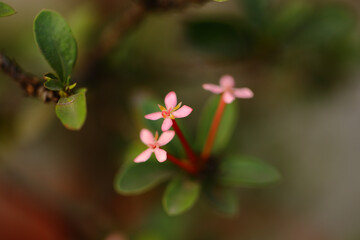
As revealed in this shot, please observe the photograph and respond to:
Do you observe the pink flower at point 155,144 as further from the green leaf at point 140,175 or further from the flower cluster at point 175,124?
the green leaf at point 140,175

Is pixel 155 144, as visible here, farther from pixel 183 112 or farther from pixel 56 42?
pixel 56 42

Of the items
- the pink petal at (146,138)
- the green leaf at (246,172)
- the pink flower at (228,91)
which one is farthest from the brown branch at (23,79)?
the green leaf at (246,172)

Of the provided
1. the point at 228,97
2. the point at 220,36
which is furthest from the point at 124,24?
the point at 228,97

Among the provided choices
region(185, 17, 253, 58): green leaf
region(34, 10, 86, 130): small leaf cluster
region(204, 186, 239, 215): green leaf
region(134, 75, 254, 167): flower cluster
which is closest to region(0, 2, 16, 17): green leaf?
region(34, 10, 86, 130): small leaf cluster

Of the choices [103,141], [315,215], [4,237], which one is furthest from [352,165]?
[4,237]

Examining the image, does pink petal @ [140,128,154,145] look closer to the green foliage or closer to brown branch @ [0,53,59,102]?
brown branch @ [0,53,59,102]

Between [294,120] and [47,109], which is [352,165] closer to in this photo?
[294,120]
